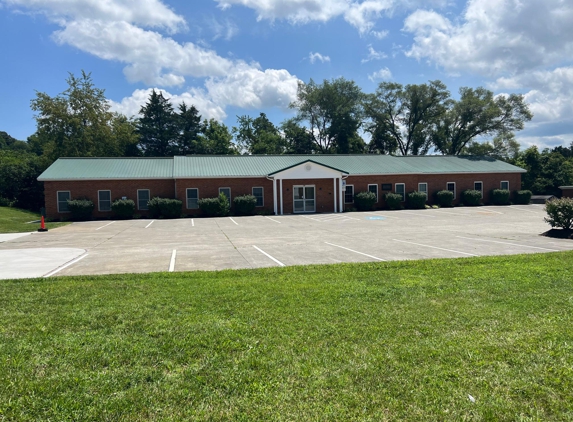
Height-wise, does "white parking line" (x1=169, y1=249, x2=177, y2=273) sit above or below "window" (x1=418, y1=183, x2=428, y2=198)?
below

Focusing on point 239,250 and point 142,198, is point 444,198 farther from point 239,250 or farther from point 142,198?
point 239,250

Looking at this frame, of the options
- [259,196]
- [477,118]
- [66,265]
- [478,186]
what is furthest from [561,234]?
[477,118]

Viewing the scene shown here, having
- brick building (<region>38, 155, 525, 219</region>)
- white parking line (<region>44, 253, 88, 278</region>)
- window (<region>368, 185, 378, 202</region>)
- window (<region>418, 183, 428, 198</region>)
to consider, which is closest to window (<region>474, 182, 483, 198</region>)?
brick building (<region>38, 155, 525, 219</region>)

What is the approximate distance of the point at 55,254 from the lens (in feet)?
35.9

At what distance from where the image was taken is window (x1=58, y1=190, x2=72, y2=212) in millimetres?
27781

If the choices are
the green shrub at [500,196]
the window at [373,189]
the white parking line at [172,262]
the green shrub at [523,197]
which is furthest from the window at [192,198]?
the green shrub at [523,197]

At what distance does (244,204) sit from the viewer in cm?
2894

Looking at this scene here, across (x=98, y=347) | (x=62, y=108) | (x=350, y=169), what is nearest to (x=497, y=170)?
(x=350, y=169)

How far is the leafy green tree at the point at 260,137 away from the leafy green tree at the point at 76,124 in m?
20.6

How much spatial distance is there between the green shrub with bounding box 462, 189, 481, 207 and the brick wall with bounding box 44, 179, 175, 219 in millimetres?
24179

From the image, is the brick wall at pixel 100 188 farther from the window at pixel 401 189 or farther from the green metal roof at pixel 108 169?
the window at pixel 401 189

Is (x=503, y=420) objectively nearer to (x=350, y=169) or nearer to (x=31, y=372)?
(x=31, y=372)

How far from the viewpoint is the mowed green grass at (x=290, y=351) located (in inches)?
120

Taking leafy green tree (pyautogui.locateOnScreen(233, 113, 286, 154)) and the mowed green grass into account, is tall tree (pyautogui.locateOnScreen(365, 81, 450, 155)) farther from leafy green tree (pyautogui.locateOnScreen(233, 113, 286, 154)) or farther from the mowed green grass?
the mowed green grass
